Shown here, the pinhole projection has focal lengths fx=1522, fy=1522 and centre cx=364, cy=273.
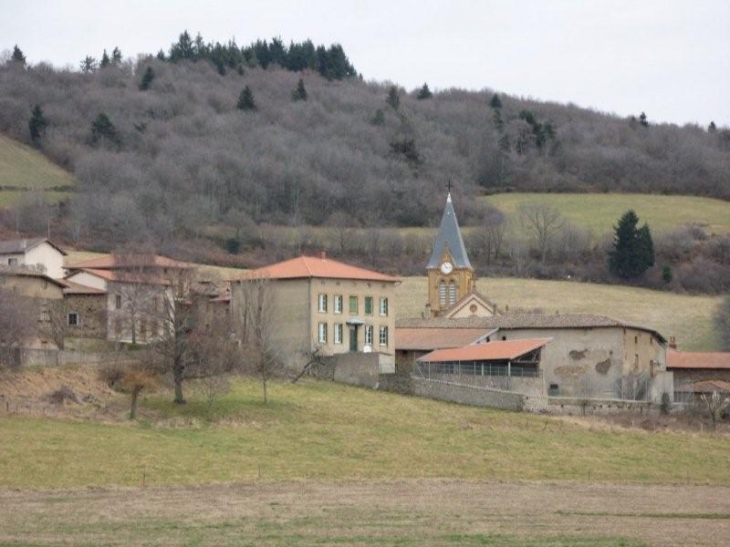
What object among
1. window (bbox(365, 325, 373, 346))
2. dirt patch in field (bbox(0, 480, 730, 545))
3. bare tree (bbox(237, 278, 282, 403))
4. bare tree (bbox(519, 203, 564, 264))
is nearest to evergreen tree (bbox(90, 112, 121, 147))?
bare tree (bbox(519, 203, 564, 264))

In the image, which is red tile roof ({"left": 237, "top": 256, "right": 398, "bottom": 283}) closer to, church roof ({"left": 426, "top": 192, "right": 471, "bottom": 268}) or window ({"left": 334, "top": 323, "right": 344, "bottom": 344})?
window ({"left": 334, "top": 323, "right": 344, "bottom": 344})

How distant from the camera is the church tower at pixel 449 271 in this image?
9812 centimetres

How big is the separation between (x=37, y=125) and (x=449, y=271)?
88427 mm

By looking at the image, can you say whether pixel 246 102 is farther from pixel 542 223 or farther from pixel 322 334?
pixel 322 334

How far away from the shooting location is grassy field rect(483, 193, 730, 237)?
Result: 453ft

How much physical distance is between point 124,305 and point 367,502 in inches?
1363

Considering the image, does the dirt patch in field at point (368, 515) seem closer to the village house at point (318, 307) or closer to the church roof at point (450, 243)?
the village house at point (318, 307)

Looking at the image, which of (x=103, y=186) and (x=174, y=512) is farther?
(x=103, y=186)

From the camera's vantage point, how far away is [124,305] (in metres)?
72.0

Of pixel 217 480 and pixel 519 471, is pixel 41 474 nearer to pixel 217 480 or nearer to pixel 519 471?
pixel 217 480

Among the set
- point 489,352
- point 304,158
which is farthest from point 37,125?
point 489,352

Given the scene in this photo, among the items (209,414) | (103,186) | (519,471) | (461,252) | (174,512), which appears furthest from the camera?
(103,186)

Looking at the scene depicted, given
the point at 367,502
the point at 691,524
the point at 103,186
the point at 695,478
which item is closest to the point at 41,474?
the point at 367,502

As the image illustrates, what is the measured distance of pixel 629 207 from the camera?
5748 inches
